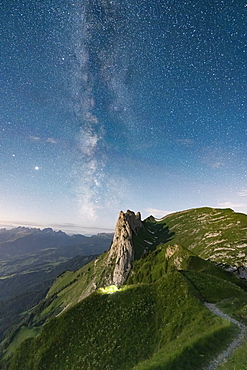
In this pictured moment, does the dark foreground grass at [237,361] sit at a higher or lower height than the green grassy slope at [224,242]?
lower

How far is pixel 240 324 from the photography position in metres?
28.9

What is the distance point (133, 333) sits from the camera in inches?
1398

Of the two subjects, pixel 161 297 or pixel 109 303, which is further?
pixel 109 303

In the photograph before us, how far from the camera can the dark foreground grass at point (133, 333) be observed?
24812 mm

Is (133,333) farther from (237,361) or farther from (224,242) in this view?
(224,242)

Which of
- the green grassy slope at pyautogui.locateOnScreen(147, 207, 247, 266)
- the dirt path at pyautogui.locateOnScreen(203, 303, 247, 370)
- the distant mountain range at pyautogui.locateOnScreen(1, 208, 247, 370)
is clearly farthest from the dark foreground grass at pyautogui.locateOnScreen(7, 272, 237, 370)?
the green grassy slope at pyautogui.locateOnScreen(147, 207, 247, 266)

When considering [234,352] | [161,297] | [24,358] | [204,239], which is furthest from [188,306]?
[204,239]

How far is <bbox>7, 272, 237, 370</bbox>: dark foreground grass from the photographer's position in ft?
81.4

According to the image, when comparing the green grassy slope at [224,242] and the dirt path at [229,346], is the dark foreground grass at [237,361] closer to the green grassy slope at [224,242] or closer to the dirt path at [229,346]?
the dirt path at [229,346]

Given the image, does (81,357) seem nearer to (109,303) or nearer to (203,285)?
(109,303)

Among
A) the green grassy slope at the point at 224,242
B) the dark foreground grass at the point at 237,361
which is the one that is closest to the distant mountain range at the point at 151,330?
the dark foreground grass at the point at 237,361

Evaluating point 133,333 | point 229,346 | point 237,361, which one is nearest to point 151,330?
point 133,333

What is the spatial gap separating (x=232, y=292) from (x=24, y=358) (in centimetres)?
4813

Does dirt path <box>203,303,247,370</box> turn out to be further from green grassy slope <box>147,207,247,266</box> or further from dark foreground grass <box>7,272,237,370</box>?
green grassy slope <box>147,207,247,266</box>
